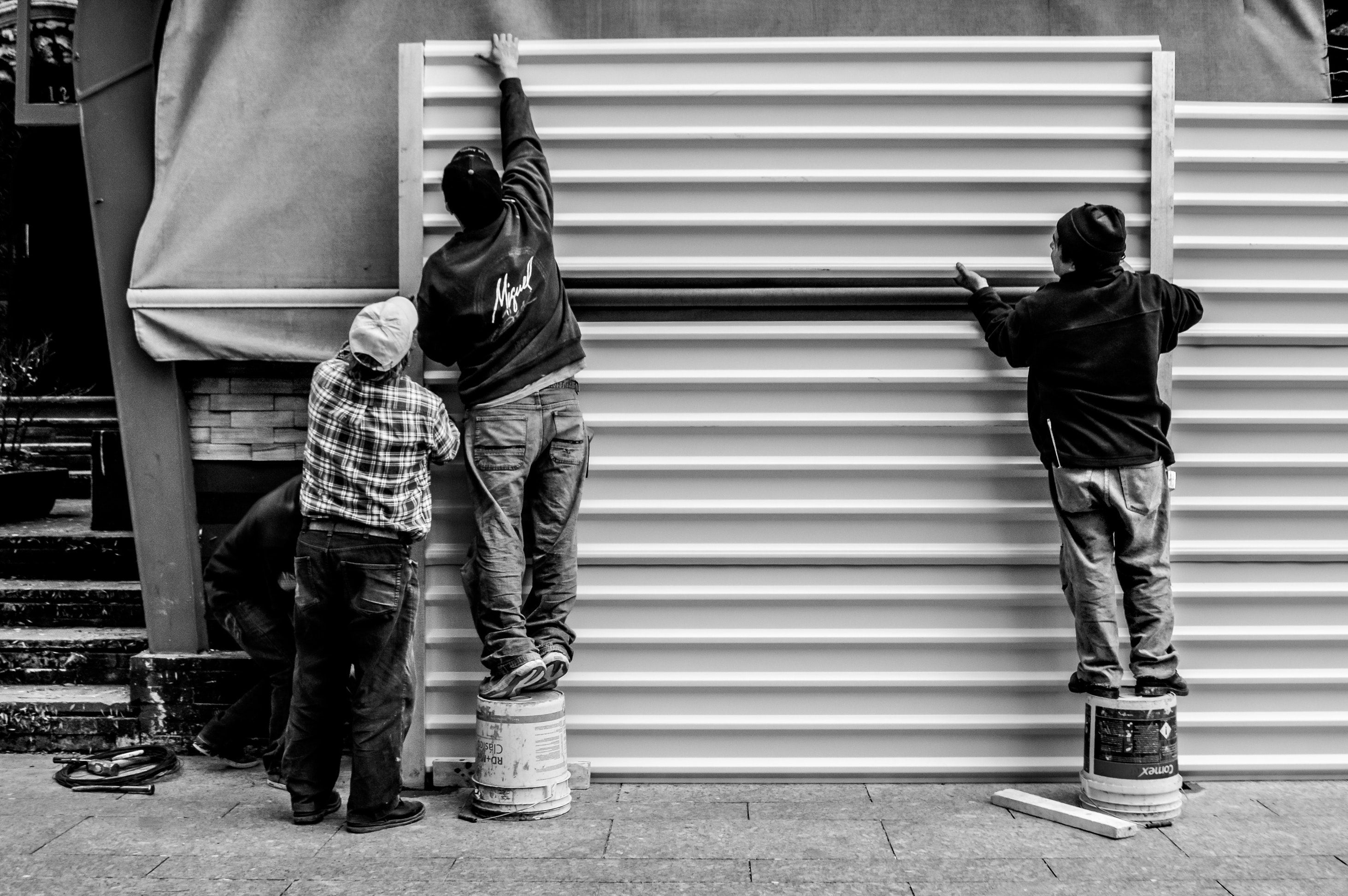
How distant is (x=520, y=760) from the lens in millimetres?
4629

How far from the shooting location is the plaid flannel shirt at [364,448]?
14.6ft

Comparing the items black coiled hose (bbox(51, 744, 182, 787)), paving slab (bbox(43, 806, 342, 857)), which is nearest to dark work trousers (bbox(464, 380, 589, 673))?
paving slab (bbox(43, 806, 342, 857))

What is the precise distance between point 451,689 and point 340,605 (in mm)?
804

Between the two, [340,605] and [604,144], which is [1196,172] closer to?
[604,144]

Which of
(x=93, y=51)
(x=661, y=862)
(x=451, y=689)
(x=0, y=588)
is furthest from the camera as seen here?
(x=0, y=588)

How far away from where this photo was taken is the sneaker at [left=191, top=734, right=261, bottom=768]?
5430mm

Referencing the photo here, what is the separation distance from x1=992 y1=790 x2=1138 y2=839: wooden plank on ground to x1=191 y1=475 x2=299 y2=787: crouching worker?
319 centimetres

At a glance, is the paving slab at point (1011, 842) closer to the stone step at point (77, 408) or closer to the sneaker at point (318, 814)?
the sneaker at point (318, 814)

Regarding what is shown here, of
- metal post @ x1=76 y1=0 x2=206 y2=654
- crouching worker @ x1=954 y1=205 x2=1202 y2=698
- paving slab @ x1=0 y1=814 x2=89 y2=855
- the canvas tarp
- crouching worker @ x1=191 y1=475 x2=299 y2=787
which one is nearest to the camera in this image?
paving slab @ x1=0 y1=814 x2=89 y2=855

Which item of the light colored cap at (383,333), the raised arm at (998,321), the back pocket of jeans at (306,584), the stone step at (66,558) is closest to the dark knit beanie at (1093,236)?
the raised arm at (998,321)

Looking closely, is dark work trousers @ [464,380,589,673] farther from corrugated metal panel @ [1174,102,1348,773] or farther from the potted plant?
the potted plant

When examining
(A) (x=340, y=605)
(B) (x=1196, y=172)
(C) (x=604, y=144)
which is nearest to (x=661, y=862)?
(A) (x=340, y=605)

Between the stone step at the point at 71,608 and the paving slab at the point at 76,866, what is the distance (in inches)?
89.3

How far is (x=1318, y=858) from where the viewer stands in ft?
13.7
